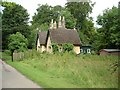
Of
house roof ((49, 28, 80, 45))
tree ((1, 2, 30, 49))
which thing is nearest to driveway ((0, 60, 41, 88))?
house roof ((49, 28, 80, 45))

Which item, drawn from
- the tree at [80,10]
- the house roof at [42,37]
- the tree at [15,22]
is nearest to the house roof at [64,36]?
the house roof at [42,37]

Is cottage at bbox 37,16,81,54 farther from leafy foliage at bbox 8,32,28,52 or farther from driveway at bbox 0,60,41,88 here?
driveway at bbox 0,60,41,88

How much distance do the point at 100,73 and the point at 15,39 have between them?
31163mm

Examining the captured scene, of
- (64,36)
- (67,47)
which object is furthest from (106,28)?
(67,47)

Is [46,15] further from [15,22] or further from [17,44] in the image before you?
[17,44]

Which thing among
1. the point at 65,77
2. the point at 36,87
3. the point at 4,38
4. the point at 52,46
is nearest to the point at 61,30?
the point at 52,46

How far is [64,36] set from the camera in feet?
203

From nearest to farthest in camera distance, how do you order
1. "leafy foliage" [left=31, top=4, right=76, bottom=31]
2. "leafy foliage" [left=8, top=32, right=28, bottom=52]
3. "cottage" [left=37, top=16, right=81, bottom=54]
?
"leafy foliage" [left=8, top=32, right=28, bottom=52]
"cottage" [left=37, top=16, right=81, bottom=54]
"leafy foliage" [left=31, top=4, right=76, bottom=31]

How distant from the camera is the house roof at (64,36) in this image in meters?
60.0

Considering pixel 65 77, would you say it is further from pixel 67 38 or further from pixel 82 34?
pixel 82 34

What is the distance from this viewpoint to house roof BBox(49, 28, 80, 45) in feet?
197

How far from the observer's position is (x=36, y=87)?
15344mm

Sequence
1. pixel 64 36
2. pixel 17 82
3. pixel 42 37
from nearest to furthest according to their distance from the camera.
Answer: pixel 17 82 < pixel 64 36 < pixel 42 37

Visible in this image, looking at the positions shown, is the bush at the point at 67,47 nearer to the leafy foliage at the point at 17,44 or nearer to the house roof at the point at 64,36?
the house roof at the point at 64,36
